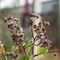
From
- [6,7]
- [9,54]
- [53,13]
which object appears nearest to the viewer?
[9,54]

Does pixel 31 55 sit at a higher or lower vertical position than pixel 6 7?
lower

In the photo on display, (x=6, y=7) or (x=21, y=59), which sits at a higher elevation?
(x=6, y=7)

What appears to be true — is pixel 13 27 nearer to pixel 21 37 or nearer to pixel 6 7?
pixel 21 37

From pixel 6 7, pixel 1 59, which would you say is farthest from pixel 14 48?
pixel 6 7

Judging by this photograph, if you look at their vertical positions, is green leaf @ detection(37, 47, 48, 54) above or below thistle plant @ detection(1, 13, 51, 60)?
below

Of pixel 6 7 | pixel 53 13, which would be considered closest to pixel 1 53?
pixel 6 7

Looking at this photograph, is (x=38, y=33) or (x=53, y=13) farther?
(x=53, y=13)

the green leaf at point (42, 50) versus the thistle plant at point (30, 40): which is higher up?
the thistle plant at point (30, 40)

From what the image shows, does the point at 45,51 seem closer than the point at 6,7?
Yes

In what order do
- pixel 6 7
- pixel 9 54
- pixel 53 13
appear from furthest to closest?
pixel 53 13, pixel 6 7, pixel 9 54

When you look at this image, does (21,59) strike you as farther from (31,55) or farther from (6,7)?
(6,7)
